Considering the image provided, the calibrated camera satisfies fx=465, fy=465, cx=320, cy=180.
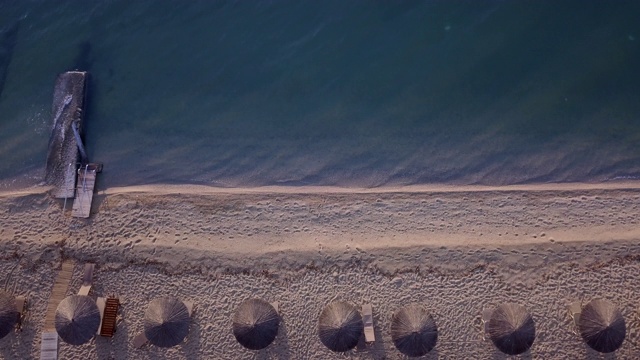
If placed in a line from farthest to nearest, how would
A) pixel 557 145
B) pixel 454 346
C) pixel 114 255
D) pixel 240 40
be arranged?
pixel 240 40 < pixel 557 145 < pixel 114 255 < pixel 454 346

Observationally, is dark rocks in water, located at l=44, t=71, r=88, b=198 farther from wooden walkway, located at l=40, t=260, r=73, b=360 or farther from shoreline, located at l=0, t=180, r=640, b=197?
wooden walkway, located at l=40, t=260, r=73, b=360

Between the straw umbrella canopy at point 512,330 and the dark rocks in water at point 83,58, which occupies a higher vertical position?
the dark rocks in water at point 83,58

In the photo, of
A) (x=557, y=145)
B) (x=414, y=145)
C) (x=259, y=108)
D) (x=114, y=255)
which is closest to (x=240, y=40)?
(x=259, y=108)

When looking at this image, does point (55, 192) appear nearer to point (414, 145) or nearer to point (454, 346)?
point (414, 145)

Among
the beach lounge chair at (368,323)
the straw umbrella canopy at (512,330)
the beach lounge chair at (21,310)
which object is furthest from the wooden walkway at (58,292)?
the straw umbrella canopy at (512,330)

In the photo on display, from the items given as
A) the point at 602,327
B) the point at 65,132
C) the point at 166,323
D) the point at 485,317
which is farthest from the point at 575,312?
the point at 65,132

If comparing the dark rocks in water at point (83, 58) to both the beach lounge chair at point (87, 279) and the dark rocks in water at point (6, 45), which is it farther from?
the beach lounge chair at point (87, 279)
